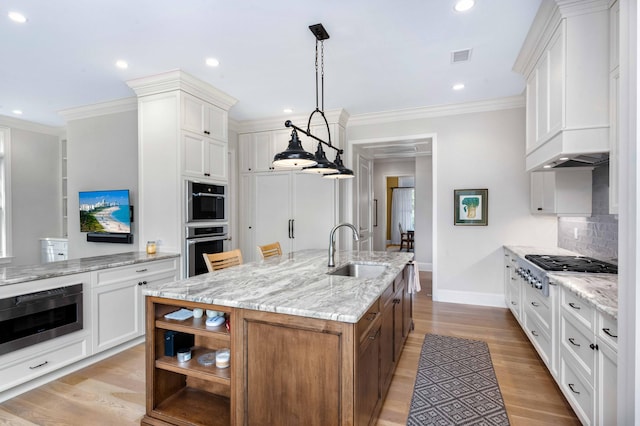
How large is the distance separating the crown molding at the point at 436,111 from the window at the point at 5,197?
549 centimetres

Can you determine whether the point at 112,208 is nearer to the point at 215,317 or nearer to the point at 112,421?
the point at 112,421

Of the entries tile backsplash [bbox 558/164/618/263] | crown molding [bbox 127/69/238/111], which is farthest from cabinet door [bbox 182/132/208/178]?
tile backsplash [bbox 558/164/618/263]

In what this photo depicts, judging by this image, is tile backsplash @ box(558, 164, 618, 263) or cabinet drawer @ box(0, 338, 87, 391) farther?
tile backsplash @ box(558, 164, 618, 263)

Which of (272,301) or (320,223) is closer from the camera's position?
(272,301)

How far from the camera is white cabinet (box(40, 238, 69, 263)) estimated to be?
510 centimetres

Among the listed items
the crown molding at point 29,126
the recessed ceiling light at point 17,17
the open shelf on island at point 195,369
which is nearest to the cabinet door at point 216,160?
the recessed ceiling light at point 17,17

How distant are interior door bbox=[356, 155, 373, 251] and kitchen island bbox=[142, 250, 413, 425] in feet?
11.0

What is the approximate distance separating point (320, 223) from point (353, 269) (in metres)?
2.12

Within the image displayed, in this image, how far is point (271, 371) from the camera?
156cm

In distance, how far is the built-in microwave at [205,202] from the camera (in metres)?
3.68

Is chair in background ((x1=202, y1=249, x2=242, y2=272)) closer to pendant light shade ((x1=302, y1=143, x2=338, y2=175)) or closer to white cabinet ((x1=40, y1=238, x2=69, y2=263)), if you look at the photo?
pendant light shade ((x1=302, y1=143, x2=338, y2=175))

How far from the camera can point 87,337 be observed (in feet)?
8.90

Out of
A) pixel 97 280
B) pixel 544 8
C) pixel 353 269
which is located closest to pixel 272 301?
pixel 353 269

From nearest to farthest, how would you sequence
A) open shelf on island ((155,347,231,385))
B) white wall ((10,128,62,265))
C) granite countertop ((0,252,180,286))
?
1. open shelf on island ((155,347,231,385))
2. granite countertop ((0,252,180,286))
3. white wall ((10,128,62,265))
